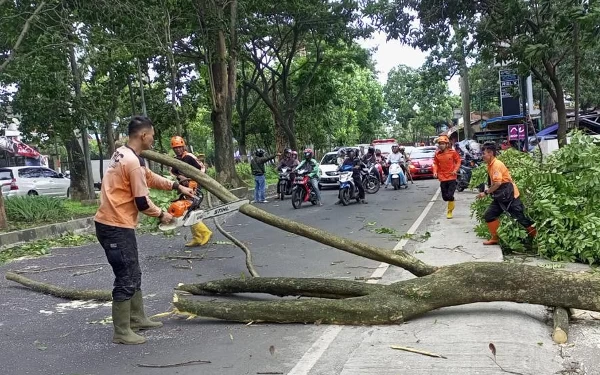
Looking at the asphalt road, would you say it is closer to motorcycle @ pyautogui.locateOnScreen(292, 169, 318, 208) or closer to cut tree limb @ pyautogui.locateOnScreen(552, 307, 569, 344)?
cut tree limb @ pyautogui.locateOnScreen(552, 307, 569, 344)

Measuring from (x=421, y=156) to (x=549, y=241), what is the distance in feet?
60.3

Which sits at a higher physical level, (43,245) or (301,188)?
→ (301,188)

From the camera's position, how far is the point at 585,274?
15.5 ft

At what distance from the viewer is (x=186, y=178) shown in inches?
309

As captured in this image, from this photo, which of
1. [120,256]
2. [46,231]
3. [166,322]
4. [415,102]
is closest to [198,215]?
[120,256]

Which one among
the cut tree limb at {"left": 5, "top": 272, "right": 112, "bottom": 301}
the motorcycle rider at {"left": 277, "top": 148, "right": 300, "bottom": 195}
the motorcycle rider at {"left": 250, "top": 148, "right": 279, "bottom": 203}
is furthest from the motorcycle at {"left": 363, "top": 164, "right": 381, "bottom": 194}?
the cut tree limb at {"left": 5, "top": 272, "right": 112, "bottom": 301}

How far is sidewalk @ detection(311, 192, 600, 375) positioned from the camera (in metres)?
3.91

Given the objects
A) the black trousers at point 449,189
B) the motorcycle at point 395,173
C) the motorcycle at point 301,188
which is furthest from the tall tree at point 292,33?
the black trousers at point 449,189

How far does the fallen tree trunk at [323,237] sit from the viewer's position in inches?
210

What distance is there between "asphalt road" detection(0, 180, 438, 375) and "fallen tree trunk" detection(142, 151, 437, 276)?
0.93 m

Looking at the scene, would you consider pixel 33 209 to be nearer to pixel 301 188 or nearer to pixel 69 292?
pixel 301 188

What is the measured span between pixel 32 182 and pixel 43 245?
43.2 feet

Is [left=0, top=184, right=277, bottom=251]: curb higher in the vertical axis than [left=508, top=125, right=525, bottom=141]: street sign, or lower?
lower

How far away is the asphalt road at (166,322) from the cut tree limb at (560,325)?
1881 millimetres
